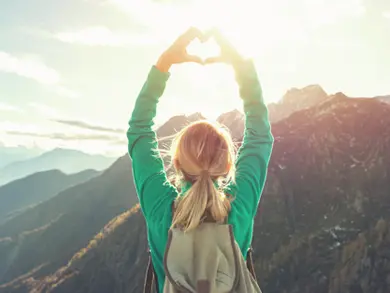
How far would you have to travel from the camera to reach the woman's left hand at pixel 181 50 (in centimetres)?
487

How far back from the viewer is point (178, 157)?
425 cm

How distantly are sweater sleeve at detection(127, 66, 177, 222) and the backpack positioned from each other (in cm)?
57

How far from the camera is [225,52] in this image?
16.5 feet

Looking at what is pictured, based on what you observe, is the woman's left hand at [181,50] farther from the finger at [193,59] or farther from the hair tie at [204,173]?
the hair tie at [204,173]

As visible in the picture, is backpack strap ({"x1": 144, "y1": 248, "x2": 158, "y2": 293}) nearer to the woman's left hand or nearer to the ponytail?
the ponytail

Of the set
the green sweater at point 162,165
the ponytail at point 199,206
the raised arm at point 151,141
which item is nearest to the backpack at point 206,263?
the ponytail at point 199,206

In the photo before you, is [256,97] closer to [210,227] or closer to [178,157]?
[178,157]

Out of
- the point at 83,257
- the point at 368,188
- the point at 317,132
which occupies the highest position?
the point at 317,132

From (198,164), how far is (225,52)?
1471 mm

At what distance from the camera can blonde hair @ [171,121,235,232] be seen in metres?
3.88

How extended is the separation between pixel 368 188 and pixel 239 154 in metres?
115

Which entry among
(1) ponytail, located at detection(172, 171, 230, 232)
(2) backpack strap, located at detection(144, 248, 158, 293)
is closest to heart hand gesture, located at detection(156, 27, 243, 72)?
(1) ponytail, located at detection(172, 171, 230, 232)

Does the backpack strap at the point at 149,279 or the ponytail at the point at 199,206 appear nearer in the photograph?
the ponytail at the point at 199,206

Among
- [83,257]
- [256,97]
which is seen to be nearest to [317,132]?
[83,257]
